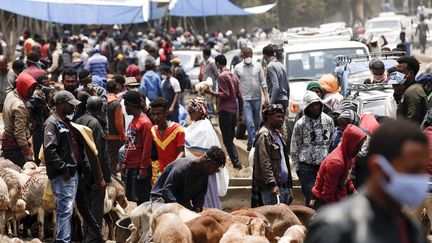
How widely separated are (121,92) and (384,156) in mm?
10973

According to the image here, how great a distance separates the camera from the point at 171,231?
27.9 ft

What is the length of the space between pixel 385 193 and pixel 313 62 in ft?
47.4

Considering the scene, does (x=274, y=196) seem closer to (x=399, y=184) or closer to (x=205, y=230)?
(x=205, y=230)

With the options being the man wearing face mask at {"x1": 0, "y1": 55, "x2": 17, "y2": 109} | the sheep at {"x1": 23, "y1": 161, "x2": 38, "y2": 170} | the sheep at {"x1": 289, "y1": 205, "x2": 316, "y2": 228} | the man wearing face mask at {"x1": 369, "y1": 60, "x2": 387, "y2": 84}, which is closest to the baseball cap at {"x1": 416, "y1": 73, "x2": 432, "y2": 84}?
the man wearing face mask at {"x1": 369, "y1": 60, "x2": 387, "y2": 84}

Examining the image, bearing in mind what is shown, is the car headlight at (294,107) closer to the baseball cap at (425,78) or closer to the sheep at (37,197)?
the baseball cap at (425,78)

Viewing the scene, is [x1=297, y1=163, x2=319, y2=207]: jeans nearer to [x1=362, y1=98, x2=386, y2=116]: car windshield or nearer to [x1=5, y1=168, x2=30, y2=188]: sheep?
[x1=362, y1=98, x2=386, y2=116]: car windshield

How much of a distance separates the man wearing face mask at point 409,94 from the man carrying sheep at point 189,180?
3.17 meters

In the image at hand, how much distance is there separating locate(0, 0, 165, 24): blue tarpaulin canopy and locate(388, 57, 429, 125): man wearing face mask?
14.4m

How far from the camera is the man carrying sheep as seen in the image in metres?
9.34

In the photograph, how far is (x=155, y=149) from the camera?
37.0 ft

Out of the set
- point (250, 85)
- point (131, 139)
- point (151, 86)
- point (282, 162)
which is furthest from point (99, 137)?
point (151, 86)

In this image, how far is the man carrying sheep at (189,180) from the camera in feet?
30.6

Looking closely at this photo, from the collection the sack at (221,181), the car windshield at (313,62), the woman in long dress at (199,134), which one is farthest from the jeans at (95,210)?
the car windshield at (313,62)

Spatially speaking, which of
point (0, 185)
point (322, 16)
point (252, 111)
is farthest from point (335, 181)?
point (322, 16)
